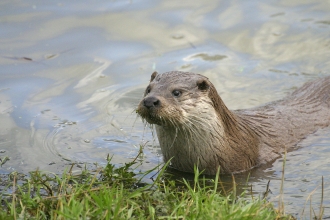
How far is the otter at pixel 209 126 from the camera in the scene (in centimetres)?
486

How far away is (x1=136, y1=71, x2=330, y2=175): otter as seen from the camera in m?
4.86

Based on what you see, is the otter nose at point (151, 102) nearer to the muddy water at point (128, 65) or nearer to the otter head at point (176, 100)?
the otter head at point (176, 100)

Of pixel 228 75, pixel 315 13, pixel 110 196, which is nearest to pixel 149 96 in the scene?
pixel 110 196

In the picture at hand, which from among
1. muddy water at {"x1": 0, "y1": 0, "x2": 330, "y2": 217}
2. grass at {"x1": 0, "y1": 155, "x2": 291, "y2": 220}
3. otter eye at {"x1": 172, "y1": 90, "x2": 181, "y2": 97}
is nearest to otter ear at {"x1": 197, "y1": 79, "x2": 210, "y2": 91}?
otter eye at {"x1": 172, "y1": 90, "x2": 181, "y2": 97}

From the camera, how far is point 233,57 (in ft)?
26.7

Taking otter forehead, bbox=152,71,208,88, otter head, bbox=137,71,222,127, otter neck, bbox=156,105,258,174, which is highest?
otter forehead, bbox=152,71,208,88

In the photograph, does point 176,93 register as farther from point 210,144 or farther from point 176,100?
point 210,144

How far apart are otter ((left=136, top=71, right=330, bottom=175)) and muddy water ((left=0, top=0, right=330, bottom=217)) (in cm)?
18

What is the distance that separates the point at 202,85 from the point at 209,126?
0.33 meters

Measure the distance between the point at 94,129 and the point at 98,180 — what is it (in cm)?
186

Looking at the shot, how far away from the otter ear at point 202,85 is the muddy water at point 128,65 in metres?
0.87

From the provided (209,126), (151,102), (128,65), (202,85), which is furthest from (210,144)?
(128,65)

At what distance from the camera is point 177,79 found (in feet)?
16.4

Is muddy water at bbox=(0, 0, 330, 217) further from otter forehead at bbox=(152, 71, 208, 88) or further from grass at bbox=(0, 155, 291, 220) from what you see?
grass at bbox=(0, 155, 291, 220)
